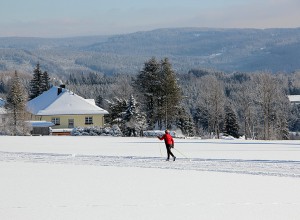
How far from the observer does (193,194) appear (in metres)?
15.8

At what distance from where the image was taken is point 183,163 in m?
24.9

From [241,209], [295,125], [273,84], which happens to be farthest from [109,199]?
[295,125]

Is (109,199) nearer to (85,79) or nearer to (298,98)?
(298,98)

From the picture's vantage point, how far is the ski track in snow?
21.9 meters

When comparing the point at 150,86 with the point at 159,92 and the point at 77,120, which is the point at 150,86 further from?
the point at 77,120

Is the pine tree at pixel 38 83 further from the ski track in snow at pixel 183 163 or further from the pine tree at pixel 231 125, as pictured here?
the ski track in snow at pixel 183 163

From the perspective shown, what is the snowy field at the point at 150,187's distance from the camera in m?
12.9

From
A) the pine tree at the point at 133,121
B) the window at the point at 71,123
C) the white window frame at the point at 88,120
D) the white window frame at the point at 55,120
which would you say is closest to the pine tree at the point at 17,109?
the white window frame at the point at 55,120

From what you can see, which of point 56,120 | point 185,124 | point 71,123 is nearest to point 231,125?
point 185,124

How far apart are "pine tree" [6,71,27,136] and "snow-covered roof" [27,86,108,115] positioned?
711 cm

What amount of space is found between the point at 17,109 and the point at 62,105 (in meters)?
11.9

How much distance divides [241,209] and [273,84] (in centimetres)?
5036

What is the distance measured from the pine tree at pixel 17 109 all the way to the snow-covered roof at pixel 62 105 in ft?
23.3

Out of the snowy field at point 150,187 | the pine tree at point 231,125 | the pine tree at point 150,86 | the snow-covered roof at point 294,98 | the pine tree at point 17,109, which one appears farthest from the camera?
the snow-covered roof at point 294,98
